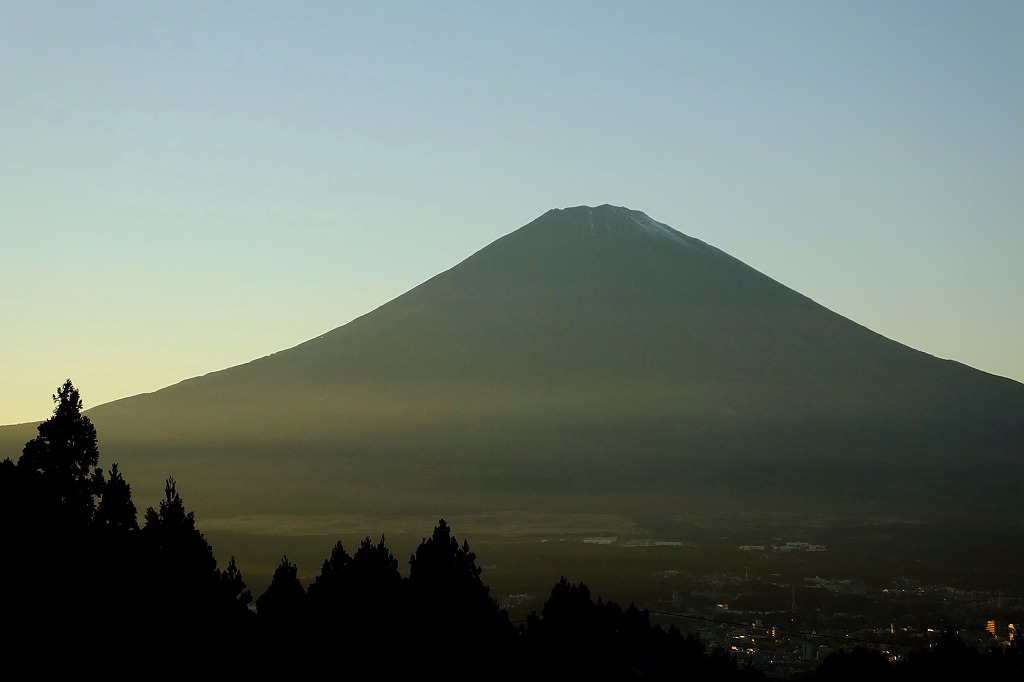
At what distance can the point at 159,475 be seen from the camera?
111562mm

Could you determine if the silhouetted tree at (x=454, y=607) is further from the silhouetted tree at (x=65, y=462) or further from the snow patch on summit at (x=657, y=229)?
the snow patch on summit at (x=657, y=229)

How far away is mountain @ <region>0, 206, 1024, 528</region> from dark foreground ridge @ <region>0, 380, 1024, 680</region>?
249ft

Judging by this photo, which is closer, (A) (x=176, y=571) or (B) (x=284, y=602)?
(A) (x=176, y=571)

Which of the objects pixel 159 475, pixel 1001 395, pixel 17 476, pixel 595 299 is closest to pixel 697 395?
pixel 595 299

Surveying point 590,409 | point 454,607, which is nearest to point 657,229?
point 590,409

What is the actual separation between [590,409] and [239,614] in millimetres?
103355

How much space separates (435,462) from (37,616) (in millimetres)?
98649

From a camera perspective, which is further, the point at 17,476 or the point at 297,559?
the point at 297,559

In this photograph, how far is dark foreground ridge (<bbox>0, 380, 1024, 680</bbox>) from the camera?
19.9 m

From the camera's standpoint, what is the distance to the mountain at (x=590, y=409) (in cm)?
11244

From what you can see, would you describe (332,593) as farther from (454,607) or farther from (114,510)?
(114,510)

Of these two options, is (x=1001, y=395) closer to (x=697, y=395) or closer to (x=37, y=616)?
(x=697, y=395)

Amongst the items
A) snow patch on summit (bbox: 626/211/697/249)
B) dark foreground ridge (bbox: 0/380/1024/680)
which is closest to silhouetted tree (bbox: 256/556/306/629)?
dark foreground ridge (bbox: 0/380/1024/680)

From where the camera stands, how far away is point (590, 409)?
413 ft
